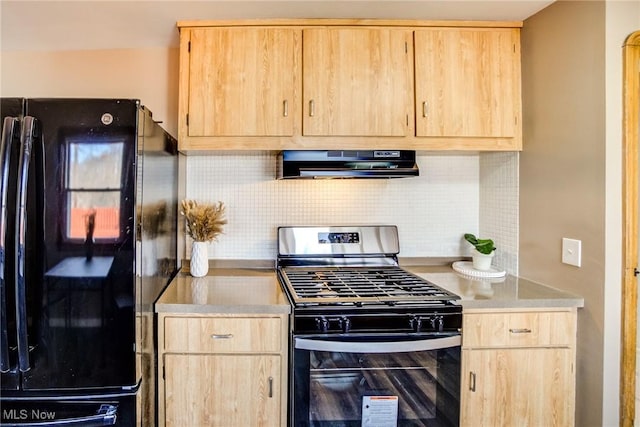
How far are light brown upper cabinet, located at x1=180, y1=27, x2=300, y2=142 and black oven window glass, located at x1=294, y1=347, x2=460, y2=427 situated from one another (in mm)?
1113

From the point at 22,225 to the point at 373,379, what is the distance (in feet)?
4.70

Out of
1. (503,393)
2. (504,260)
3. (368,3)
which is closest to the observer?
(503,393)

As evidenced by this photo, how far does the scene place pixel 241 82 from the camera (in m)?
1.95

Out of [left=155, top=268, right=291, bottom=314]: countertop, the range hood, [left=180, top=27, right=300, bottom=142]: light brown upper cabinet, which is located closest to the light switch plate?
the range hood

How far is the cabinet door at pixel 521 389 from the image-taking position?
1.65 metres

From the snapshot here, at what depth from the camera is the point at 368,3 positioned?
1.84 m

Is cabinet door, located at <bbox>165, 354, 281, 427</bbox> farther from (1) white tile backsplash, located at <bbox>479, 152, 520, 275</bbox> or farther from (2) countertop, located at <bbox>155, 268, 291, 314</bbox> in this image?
(1) white tile backsplash, located at <bbox>479, 152, 520, 275</bbox>

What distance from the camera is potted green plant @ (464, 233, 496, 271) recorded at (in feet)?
7.01

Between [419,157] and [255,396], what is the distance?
5.26 ft

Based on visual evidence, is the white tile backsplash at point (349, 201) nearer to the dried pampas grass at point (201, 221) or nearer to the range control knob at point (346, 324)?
the dried pampas grass at point (201, 221)

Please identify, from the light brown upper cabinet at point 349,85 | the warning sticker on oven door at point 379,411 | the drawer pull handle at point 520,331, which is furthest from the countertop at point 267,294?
the light brown upper cabinet at point 349,85

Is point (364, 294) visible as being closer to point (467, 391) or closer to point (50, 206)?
point (467, 391)

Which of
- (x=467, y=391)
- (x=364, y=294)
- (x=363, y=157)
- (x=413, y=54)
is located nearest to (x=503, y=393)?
(x=467, y=391)

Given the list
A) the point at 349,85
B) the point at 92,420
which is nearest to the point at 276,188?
the point at 349,85
